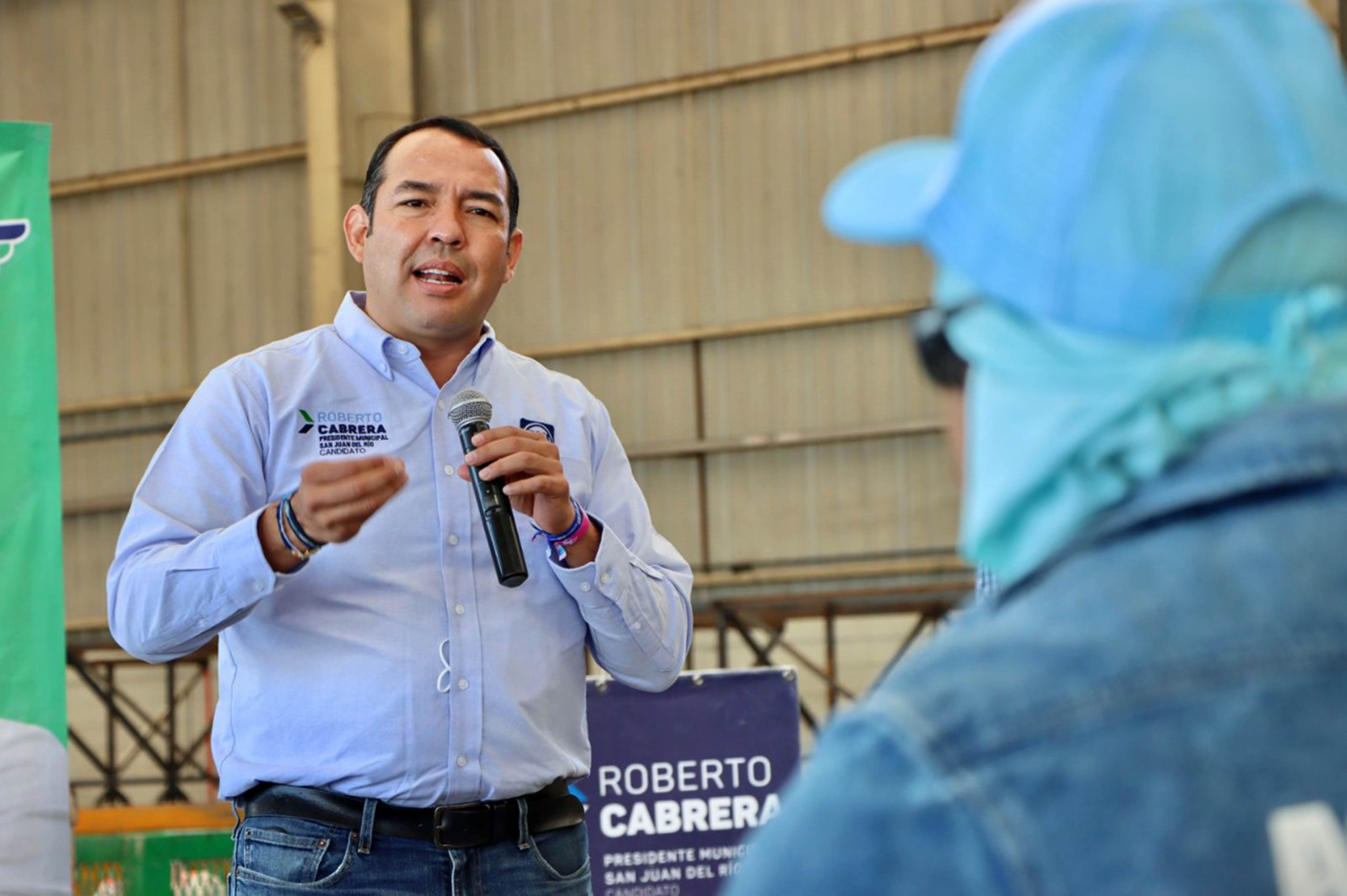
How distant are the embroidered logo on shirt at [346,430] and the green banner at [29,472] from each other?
131 cm

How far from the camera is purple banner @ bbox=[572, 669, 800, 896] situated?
460 cm

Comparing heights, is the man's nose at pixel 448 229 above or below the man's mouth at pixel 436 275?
above

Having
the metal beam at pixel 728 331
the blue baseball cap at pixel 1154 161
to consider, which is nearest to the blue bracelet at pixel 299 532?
the blue baseball cap at pixel 1154 161

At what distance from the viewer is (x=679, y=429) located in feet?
35.4

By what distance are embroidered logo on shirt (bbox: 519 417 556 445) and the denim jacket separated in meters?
1.89

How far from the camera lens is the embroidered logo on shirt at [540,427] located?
2592mm

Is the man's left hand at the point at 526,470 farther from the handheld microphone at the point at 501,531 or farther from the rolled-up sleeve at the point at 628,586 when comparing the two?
the rolled-up sleeve at the point at 628,586

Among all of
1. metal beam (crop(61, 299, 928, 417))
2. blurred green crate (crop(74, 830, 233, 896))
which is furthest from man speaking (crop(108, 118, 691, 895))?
metal beam (crop(61, 299, 928, 417))

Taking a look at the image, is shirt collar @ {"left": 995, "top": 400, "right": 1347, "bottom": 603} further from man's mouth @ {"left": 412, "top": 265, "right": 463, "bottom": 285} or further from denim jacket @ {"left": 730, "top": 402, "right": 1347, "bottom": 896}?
man's mouth @ {"left": 412, "top": 265, "right": 463, "bottom": 285}

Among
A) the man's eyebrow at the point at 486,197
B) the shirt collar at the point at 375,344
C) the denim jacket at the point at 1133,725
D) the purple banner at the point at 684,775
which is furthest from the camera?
the purple banner at the point at 684,775

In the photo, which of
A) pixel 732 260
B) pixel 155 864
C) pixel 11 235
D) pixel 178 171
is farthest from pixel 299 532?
pixel 178 171

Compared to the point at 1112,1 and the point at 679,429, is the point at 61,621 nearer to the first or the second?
the point at 1112,1

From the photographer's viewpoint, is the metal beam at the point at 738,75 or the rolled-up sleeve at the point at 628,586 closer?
the rolled-up sleeve at the point at 628,586

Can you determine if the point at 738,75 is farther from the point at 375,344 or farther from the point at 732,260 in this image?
the point at 375,344
